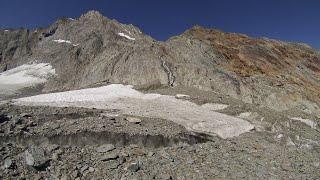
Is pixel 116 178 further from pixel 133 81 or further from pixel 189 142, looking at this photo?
pixel 133 81

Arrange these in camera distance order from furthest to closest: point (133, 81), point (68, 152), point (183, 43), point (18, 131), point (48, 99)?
point (183, 43)
point (133, 81)
point (48, 99)
point (18, 131)
point (68, 152)

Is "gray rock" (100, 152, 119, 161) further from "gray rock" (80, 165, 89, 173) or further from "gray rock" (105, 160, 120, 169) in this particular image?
"gray rock" (80, 165, 89, 173)

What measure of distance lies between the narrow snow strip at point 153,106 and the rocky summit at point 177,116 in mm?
84

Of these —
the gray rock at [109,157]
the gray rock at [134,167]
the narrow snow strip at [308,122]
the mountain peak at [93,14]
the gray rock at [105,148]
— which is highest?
the mountain peak at [93,14]

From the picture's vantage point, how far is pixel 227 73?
152 ft

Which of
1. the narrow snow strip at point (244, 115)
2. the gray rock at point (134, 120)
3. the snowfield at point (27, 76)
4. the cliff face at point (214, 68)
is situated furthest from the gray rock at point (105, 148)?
the snowfield at point (27, 76)

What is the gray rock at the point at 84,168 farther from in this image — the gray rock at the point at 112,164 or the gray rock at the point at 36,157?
the gray rock at the point at 36,157

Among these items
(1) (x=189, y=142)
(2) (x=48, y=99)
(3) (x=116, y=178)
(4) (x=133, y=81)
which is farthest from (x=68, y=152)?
(4) (x=133, y=81)

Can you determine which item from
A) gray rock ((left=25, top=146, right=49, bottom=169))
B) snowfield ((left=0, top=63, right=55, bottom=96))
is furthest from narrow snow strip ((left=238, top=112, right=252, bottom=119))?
snowfield ((left=0, top=63, right=55, bottom=96))

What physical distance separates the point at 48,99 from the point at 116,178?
17.7 m

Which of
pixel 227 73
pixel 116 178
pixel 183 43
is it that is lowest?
pixel 116 178

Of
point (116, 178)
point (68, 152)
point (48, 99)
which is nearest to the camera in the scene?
point (116, 178)

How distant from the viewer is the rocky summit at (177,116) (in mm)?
20250

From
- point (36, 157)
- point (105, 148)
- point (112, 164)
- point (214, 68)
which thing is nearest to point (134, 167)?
point (112, 164)
